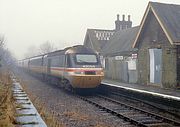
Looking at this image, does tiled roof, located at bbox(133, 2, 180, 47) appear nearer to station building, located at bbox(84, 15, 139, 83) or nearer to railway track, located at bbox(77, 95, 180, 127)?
station building, located at bbox(84, 15, 139, 83)

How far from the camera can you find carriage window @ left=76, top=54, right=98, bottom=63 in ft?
64.9

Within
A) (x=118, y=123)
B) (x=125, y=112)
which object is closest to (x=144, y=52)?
(x=125, y=112)

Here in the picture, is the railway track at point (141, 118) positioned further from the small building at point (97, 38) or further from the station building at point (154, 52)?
the small building at point (97, 38)

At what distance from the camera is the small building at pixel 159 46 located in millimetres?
22609

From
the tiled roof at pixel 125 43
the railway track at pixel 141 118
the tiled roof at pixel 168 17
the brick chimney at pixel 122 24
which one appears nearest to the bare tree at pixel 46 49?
the brick chimney at pixel 122 24

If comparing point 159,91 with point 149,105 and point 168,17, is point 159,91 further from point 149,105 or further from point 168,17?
point 168,17

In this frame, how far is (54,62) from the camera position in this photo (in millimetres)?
24969

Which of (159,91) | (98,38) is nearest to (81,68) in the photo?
(159,91)

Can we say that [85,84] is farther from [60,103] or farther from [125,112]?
[125,112]

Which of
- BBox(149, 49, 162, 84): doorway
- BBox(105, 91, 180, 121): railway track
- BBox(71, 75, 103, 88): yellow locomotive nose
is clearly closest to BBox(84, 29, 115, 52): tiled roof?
BBox(149, 49, 162, 84): doorway

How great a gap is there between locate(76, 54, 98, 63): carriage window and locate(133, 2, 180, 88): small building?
5.59 meters

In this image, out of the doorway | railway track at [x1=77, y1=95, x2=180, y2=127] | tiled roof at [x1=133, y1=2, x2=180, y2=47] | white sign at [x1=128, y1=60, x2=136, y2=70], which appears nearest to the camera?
railway track at [x1=77, y1=95, x2=180, y2=127]

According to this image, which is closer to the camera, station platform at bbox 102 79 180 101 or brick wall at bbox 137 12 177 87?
station platform at bbox 102 79 180 101

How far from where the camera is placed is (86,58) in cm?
2006
